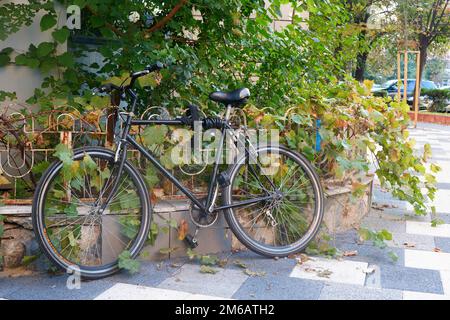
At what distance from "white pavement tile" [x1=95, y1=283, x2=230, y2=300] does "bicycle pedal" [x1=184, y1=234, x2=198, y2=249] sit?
53 cm

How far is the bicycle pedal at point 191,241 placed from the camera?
12.4 ft

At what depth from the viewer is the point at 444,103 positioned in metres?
22.4

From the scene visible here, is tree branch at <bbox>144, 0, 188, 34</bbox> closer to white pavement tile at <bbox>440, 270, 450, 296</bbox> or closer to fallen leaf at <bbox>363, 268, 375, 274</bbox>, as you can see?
fallen leaf at <bbox>363, 268, 375, 274</bbox>

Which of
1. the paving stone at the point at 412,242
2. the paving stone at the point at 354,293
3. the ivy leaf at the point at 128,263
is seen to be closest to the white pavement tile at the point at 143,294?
the ivy leaf at the point at 128,263

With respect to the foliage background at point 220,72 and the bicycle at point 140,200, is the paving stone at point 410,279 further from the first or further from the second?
the foliage background at point 220,72

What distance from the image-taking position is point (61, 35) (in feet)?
14.1

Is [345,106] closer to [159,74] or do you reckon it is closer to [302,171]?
[302,171]

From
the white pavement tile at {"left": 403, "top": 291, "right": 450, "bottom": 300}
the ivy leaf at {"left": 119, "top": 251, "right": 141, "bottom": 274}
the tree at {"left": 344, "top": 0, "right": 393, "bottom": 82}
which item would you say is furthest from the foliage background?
the tree at {"left": 344, "top": 0, "right": 393, "bottom": 82}

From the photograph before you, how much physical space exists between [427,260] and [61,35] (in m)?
2.92

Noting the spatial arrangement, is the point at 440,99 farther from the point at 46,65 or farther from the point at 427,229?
the point at 46,65

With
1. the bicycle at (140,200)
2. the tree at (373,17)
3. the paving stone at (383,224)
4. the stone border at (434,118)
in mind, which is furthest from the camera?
the stone border at (434,118)

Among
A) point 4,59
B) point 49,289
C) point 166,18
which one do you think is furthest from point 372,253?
point 4,59

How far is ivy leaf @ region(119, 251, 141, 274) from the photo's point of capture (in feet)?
11.3

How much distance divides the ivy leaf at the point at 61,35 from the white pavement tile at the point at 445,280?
2938mm
